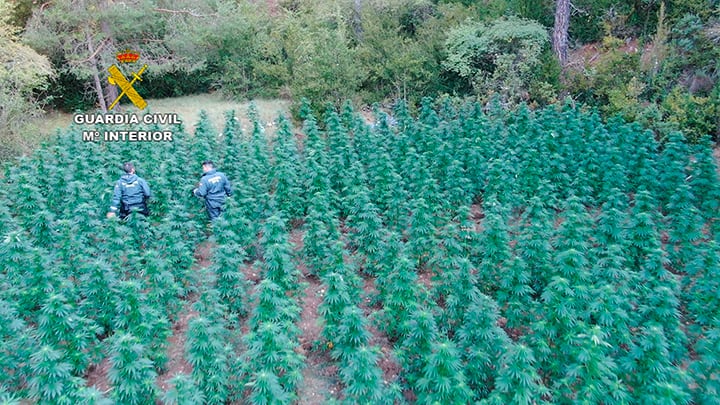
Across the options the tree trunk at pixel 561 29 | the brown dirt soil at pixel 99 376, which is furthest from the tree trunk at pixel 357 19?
the brown dirt soil at pixel 99 376

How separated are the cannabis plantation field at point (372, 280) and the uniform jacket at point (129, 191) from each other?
0.41m

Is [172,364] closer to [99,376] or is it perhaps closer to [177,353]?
Result: [177,353]

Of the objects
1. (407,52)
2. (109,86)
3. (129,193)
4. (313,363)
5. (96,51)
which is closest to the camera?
(313,363)

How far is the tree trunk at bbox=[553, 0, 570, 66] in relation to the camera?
1819cm

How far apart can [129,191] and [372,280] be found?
5190 millimetres

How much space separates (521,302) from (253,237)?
5204 millimetres

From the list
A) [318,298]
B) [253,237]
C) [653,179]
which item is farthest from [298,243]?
[653,179]

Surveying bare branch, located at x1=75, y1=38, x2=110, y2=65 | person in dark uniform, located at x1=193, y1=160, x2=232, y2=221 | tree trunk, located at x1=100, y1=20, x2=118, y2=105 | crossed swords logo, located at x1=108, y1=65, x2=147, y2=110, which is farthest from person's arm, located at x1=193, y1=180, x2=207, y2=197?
tree trunk, located at x1=100, y1=20, x2=118, y2=105

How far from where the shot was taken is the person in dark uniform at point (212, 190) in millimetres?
10633

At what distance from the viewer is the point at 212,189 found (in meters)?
10.6

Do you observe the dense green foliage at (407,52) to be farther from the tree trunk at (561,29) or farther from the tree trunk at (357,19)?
the tree trunk at (561,29)

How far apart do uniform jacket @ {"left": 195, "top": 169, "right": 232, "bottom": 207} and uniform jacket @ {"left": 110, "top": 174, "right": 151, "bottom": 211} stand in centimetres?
112

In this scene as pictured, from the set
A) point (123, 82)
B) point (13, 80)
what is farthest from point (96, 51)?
point (13, 80)

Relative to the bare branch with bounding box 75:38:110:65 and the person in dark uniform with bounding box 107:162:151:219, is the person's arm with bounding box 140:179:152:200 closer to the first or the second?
the person in dark uniform with bounding box 107:162:151:219
